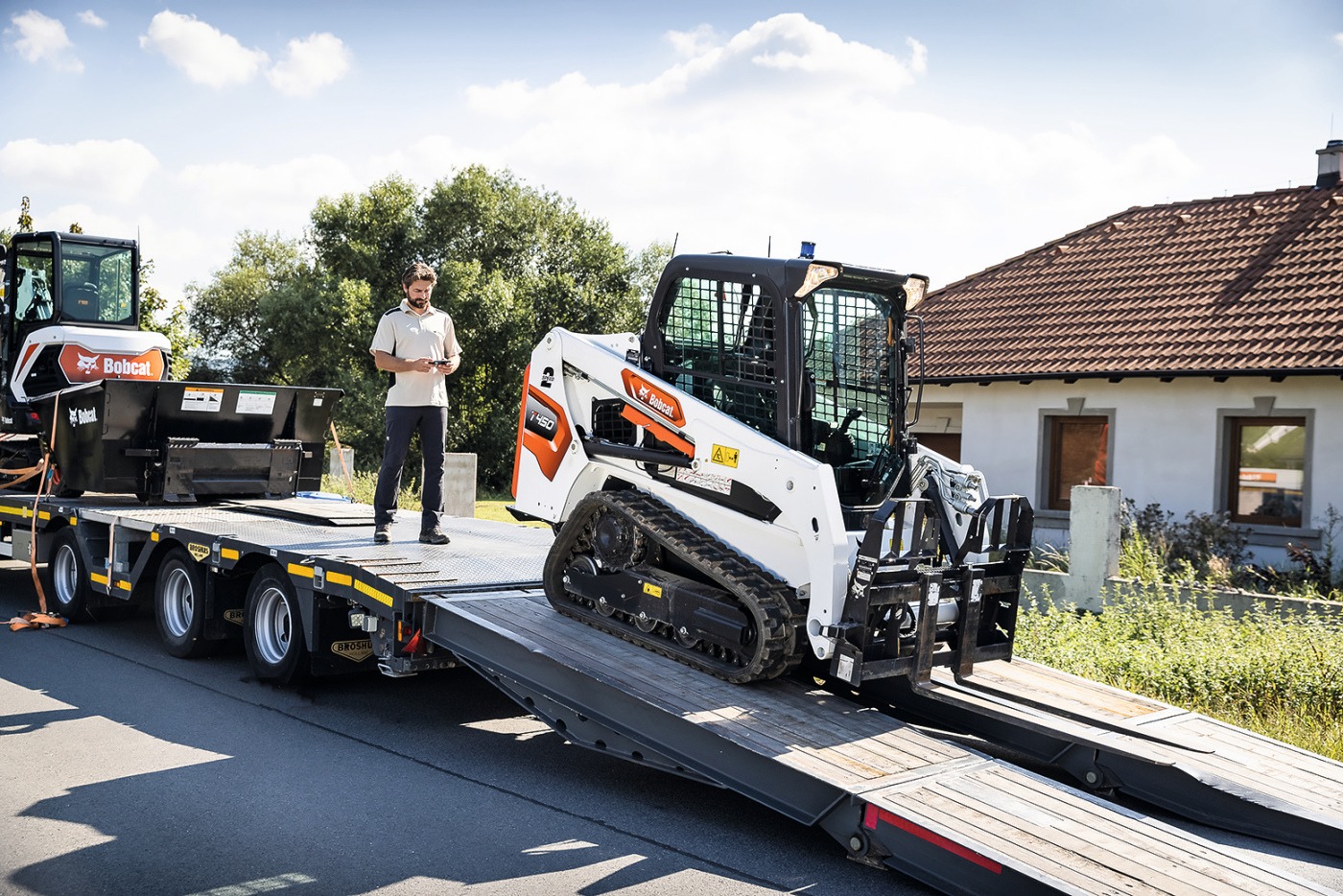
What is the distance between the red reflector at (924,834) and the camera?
4477mm

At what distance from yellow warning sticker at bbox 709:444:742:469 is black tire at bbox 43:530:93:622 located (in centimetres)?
616

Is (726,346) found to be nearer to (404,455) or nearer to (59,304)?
(404,455)

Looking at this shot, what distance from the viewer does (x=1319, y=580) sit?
13805 millimetres

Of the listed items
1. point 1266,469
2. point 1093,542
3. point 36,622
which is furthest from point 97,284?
point 1266,469

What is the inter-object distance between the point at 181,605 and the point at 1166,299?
555 inches

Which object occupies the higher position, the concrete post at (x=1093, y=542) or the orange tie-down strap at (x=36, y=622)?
the concrete post at (x=1093, y=542)

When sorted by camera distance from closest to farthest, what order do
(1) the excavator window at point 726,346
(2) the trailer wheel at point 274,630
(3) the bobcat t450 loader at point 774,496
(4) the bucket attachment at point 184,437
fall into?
(3) the bobcat t450 loader at point 774,496
(1) the excavator window at point 726,346
(2) the trailer wheel at point 274,630
(4) the bucket attachment at point 184,437

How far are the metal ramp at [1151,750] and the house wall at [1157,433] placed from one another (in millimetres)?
9654

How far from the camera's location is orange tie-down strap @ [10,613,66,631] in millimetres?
9844

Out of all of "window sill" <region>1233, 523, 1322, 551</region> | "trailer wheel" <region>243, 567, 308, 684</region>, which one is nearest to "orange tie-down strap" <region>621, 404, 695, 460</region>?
"trailer wheel" <region>243, 567, 308, 684</region>

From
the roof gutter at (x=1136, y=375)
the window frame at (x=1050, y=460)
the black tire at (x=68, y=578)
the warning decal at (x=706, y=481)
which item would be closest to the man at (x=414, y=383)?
the warning decal at (x=706, y=481)

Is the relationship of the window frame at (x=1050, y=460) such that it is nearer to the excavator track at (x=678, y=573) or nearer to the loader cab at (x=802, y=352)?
the loader cab at (x=802, y=352)

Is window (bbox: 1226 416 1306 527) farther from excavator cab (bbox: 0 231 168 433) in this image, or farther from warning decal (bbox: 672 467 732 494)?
excavator cab (bbox: 0 231 168 433)

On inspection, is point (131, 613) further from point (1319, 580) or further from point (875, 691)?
point (1319, 580)
